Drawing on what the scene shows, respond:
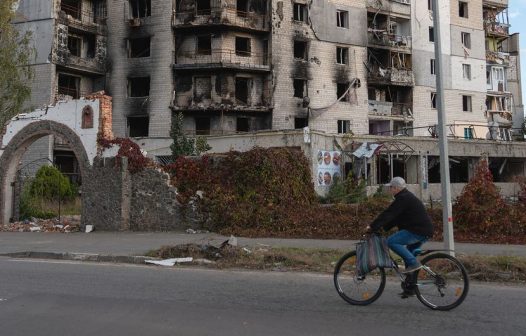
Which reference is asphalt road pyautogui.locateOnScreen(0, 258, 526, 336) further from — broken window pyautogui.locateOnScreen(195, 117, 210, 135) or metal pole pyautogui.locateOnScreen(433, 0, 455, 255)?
broken window pyautogui.locateOnScreen(195, 117, 210, 135)

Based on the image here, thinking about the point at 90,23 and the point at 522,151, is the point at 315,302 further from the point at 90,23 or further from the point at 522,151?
the point at 90,23

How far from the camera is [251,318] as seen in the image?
6777 mm

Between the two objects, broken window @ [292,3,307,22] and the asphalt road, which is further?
broken window @ [292,3,307,22]

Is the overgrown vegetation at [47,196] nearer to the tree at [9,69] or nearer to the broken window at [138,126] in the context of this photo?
the tree at [9,69]

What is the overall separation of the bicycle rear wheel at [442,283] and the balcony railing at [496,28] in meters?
53.7

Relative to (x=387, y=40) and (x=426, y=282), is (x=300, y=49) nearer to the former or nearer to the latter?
(x=387, y=40)

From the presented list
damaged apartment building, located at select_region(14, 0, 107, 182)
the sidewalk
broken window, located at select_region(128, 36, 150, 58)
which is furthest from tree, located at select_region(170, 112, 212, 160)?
the sidewalk

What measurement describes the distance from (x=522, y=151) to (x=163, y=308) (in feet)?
121

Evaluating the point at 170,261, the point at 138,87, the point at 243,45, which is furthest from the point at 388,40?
the point at 170,261

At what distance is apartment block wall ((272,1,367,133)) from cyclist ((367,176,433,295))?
108 feet

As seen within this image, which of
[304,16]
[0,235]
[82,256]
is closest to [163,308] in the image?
[82,256]

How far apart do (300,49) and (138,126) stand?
15.2 m

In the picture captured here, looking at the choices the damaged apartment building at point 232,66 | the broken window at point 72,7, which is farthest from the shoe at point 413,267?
the broken window at point 72,7

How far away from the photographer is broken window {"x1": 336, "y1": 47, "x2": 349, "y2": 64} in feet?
144
